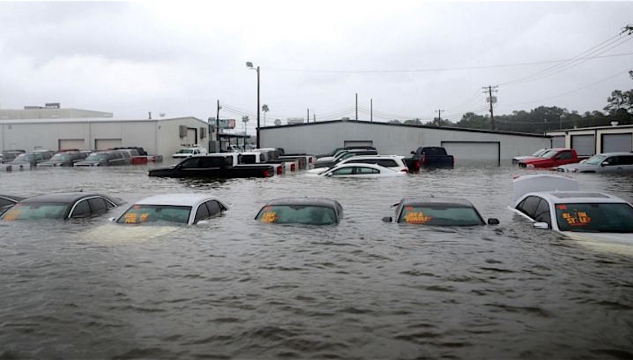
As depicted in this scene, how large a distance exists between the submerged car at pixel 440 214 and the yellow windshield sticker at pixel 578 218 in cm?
136

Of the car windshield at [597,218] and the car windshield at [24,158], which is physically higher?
the car windshield at [24,158]

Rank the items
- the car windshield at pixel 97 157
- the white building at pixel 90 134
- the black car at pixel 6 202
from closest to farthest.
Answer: the black car at pixel 6 202 → the car windshield at pixel 97 157 → the white building at pixel 90 134

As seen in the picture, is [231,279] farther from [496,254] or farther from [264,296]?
[496,254]

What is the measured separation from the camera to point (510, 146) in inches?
1994

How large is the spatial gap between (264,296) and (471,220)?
216 inches

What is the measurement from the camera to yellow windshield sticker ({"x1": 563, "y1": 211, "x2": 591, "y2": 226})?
967cm

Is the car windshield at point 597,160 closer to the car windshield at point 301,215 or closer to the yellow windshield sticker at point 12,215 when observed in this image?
the car windshield at point 301,215

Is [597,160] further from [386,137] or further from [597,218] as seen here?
[386,137]

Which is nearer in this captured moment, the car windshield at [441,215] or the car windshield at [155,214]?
the car windshield at [441,215]

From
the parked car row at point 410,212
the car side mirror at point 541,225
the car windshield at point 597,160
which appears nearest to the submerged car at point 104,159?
the parked car row at point 410,212

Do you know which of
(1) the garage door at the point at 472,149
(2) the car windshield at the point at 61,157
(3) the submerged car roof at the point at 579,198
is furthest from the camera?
(1) the garage door at the point at 472,149

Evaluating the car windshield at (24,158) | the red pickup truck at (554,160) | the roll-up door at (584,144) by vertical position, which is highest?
the roll-up door at (584,144)

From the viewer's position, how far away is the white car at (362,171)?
24875 mm

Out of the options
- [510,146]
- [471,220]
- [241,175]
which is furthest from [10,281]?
[510,146]
